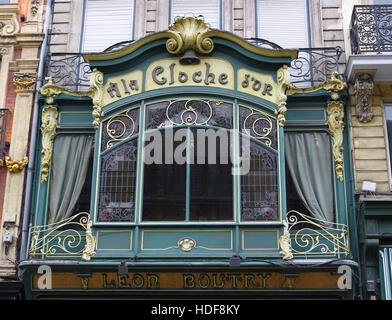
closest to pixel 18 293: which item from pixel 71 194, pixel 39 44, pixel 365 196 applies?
pixel 71 194

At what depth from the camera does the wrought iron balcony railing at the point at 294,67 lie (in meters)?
13.2

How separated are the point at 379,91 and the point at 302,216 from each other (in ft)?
11.4

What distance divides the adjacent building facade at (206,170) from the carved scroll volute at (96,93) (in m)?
0.03

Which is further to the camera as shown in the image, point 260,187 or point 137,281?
point 260,187

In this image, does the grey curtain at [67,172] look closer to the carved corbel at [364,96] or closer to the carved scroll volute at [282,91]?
the carved scroll volute at [282,91]

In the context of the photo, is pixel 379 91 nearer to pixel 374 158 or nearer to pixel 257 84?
pixel 374 158

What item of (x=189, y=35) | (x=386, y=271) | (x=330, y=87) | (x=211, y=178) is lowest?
(x=386, y=271)

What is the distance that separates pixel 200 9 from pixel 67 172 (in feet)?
17.6

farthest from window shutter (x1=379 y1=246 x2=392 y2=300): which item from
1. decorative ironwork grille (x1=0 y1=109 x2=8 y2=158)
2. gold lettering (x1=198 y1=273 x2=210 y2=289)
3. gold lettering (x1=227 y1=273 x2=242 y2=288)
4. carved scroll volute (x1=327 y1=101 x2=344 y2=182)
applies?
decorative ironwork grille (x1=0 y1=109 x2=8 y2=158)

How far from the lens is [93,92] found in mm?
12422

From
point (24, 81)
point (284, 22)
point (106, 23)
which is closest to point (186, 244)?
point (24, 81)

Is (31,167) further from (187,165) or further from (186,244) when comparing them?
(186,244)

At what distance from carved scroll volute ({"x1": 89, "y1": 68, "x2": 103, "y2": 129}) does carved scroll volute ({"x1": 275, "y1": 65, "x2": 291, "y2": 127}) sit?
12.4 ft
